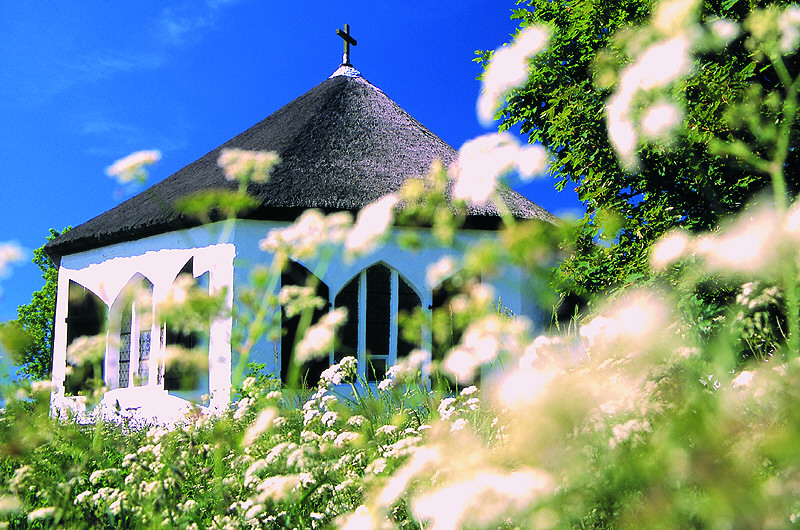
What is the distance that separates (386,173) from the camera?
1165 centimetres

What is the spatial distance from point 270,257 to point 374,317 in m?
1.92

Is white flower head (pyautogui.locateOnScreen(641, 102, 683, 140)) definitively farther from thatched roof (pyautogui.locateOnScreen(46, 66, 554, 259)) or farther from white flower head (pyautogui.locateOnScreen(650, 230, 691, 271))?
thatched roof (pyautogui.locateOnScreen(46, 66, 554, 259))

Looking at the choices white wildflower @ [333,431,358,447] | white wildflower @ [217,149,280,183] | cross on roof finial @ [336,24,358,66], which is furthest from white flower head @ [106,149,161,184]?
cross on roof finial @ [336,24,358,66]

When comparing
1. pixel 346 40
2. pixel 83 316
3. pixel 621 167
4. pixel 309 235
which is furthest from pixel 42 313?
pixel 309 235

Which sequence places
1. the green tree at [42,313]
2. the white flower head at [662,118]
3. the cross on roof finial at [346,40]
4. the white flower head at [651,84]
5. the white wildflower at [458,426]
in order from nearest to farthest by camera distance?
the white flower head at [651,84] < the white flower head at [662,118] < the white wildflower at [458,426] < the cross on roof finial at [346,40] < the green tree at [42,313]

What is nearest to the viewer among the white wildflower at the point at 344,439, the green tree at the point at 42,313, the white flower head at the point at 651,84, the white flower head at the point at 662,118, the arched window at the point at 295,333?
the white flower head at the point at 651,84

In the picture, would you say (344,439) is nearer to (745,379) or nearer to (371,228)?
(371,228)

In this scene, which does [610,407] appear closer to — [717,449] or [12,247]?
[717,449]

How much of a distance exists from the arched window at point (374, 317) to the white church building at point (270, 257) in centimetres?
2

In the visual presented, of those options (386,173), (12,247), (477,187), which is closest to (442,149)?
(386,173)

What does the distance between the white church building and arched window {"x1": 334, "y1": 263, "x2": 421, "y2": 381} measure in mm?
18

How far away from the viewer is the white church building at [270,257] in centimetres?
1042

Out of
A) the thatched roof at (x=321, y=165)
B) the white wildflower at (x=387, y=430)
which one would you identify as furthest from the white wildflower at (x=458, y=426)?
the thatched roof at (x=321, y=165)

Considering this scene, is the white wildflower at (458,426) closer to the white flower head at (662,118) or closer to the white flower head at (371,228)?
the white flower head at (371,228)
